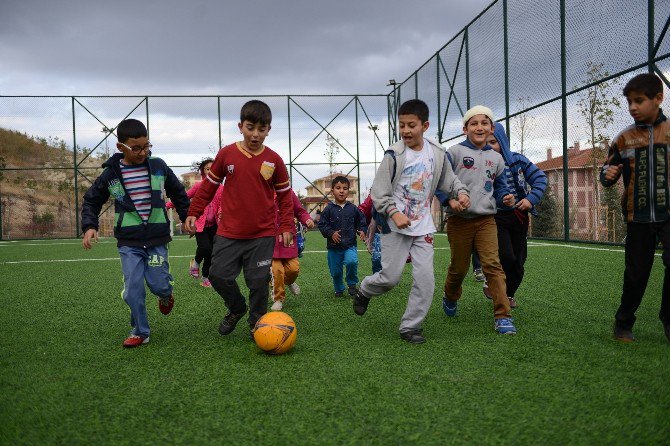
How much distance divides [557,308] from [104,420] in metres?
3.88

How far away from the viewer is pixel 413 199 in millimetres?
4176

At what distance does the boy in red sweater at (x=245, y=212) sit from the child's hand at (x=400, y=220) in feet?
3.31

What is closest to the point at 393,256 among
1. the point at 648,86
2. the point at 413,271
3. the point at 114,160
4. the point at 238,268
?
the point at 413,271

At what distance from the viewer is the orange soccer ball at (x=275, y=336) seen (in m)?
3.70

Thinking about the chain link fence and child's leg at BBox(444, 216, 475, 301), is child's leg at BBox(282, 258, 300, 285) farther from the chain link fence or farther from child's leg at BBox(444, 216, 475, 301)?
the chain link fence

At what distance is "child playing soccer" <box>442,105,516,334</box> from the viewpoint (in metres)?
4.36

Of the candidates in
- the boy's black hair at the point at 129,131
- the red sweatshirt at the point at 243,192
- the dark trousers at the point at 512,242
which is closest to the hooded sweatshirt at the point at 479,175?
the dark trousers at the point at 512,242

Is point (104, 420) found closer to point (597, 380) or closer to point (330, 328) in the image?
point (330, 328)

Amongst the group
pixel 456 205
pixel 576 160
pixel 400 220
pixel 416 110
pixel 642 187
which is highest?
pixel 576 160

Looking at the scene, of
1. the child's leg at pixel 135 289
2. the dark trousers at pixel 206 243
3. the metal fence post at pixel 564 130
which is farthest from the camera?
the metal fence post at pixel 564 130

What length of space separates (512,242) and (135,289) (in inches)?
126

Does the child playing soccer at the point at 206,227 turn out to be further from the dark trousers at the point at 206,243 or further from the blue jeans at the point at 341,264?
the blue jeans at the point at 341,264

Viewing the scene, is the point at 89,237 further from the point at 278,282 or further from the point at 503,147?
the point at 503,147

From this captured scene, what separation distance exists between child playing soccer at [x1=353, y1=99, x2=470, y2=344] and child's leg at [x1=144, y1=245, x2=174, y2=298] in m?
1.64
